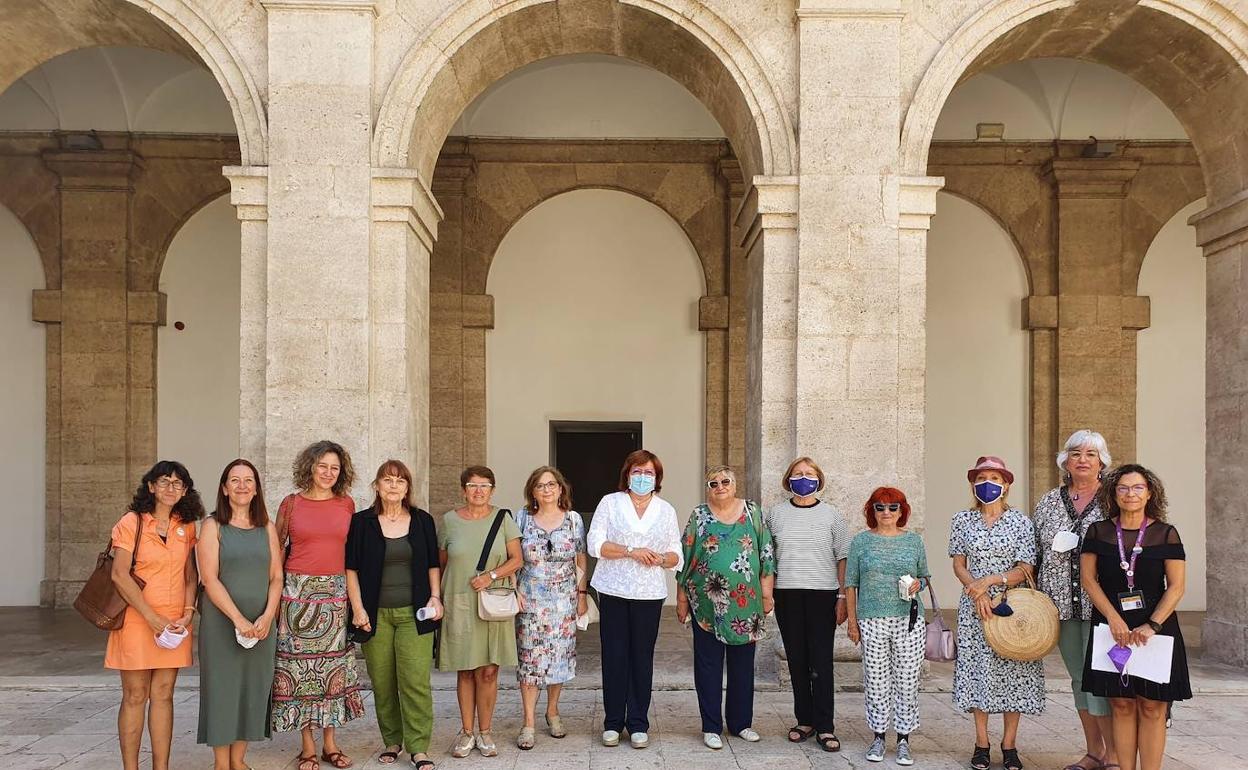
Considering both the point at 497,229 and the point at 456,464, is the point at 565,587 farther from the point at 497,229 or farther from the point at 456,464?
the point at 497,229

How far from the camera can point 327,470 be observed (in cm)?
481

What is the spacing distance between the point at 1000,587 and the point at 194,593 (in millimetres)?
4072

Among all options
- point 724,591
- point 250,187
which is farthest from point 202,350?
point 724,591

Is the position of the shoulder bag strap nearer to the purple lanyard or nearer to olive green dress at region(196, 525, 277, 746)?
olive green dress at region(196, 525, 277, 746)

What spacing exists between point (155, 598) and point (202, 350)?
7182 millimetres

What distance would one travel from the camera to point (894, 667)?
16.6 feet

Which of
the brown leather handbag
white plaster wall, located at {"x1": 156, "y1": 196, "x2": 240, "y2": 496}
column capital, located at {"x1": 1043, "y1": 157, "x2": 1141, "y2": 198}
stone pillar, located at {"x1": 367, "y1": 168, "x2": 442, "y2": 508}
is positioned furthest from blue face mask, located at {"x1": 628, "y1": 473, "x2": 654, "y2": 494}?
column capital, located at {"x1": 1043, "y1": 157, "x2": 1141, "y2": 198}

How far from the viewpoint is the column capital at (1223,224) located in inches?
297

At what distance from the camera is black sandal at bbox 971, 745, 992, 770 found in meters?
5.00

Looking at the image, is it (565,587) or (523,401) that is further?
(523,401)

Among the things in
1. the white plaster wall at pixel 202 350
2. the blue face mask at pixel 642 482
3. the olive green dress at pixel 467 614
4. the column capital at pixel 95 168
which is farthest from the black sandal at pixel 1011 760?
the column capital at pixel 95 168

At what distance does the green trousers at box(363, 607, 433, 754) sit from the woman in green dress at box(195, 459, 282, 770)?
54 centimetres

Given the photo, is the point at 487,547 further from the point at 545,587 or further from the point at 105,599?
the point at 105,599

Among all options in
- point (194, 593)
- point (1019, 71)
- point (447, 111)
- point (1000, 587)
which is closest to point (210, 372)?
point (447, 111)
